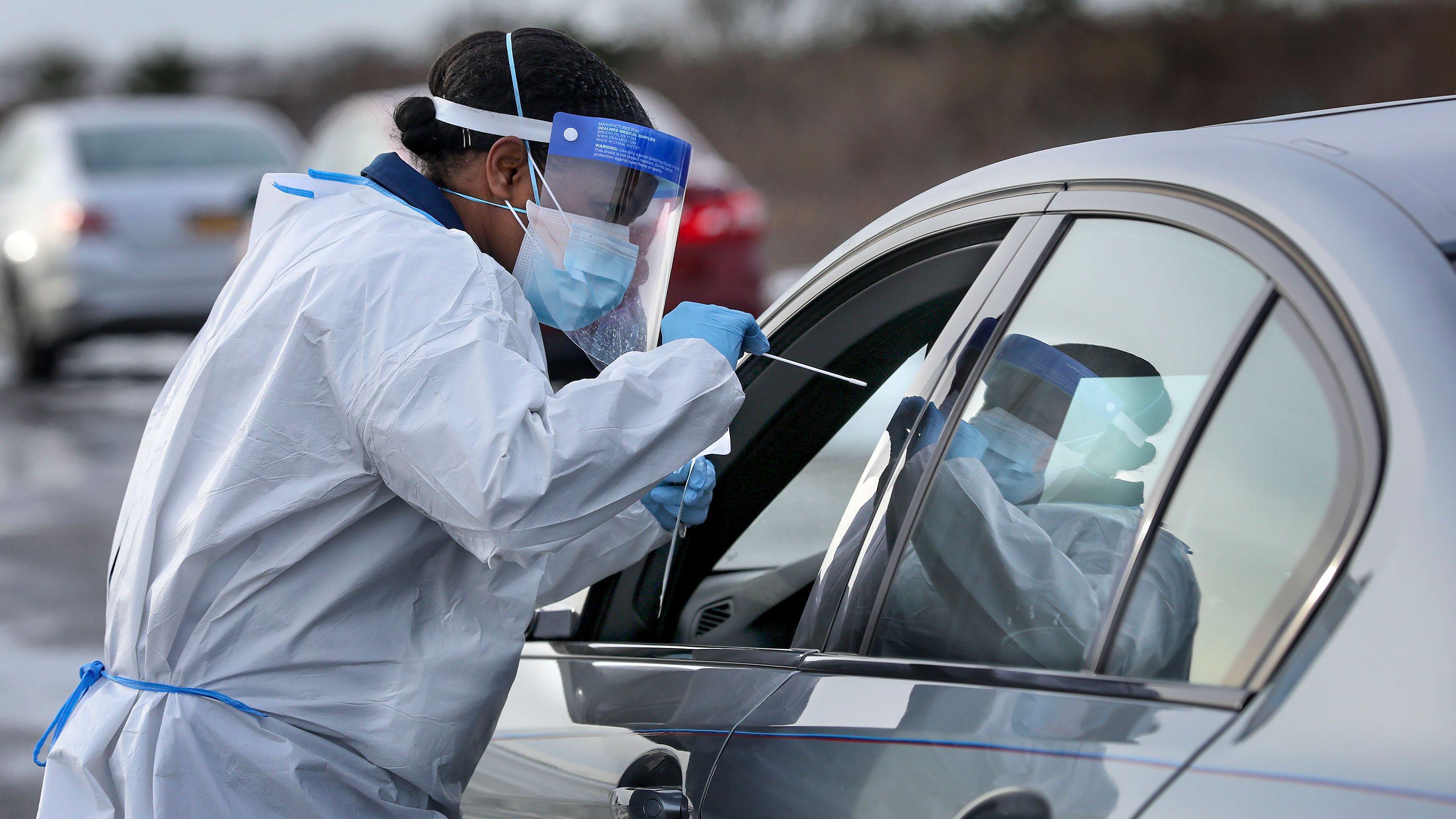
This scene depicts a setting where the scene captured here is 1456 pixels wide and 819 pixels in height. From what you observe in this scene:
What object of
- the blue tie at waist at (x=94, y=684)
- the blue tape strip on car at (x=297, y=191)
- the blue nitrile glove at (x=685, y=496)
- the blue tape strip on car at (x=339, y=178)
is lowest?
the blue tie at waist at (x=94, y=684)

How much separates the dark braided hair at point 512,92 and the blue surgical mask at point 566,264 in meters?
0.10

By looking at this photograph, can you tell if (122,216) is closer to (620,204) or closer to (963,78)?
(620,204)

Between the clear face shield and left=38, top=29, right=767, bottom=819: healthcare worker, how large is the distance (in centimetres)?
17

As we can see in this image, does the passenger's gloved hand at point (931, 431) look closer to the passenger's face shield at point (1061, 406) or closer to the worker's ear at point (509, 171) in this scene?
the passenger's face shield at point (1061, 406)

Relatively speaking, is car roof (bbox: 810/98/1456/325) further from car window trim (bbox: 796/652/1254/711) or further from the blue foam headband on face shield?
car window trim (bbox: 796/652/1254/711)

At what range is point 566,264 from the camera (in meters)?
2.06

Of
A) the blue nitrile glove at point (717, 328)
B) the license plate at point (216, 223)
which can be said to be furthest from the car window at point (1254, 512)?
the license plate at point (216, 223)

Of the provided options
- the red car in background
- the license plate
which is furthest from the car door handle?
the license plate

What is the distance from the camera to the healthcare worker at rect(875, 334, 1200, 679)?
1549 millimetres

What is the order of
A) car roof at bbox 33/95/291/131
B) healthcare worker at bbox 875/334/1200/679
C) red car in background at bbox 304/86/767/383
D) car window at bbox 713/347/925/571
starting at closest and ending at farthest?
healthcare worker at bbox 875/334/1200/679 → car window at bbox 713/347/925/571 → red car in background at bbox 304/86/767/383 → car roof at bbox 33/95/291/131

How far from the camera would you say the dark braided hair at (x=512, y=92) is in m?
2.06

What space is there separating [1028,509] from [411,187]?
0.99 m

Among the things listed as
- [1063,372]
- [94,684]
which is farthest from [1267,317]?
[94,684]

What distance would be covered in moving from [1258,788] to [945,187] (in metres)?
1.02
